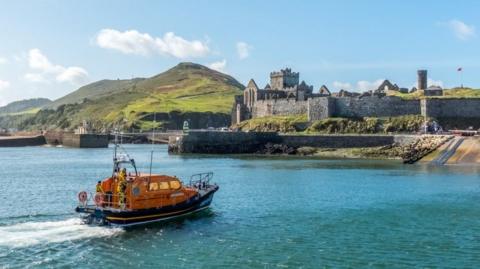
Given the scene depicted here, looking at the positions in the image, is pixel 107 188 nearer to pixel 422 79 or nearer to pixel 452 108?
pixel 452 108

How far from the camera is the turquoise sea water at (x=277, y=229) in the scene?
24.4 metres

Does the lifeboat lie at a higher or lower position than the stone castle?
lower

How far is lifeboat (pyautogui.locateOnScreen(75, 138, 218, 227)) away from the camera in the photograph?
3022 centimetres

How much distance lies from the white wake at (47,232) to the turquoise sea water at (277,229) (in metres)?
0.05

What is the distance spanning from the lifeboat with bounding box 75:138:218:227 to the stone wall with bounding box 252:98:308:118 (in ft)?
255

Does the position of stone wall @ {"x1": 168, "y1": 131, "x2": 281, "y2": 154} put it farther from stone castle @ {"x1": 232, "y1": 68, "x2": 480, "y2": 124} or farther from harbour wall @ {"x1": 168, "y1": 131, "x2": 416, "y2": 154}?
stone castle @ {"x1": 232, "y1": 68, "x2": 480, "y2": 124}

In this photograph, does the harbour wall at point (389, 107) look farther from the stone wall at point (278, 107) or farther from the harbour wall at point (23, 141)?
the harbour wall at point (23, 141)

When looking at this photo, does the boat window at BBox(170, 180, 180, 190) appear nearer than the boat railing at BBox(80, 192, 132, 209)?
No

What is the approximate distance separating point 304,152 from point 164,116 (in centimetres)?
9065

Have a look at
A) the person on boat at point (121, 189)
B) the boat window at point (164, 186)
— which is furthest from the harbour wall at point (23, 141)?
the person on boat at point (121, 189)

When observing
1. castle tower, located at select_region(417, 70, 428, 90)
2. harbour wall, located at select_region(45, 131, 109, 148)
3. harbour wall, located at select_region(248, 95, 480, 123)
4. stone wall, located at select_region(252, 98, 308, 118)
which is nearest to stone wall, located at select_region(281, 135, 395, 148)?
harbour wall, located at select_region(248, 95, 480, 123)

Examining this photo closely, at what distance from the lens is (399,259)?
955 inches

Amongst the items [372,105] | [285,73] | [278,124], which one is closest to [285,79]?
[285,73]

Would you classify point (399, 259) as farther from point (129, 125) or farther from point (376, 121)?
point (129, 125)
